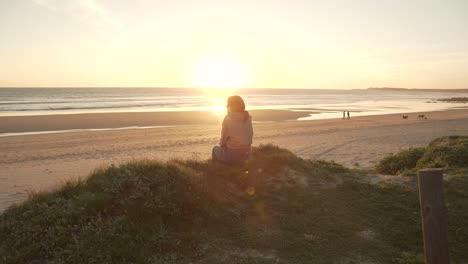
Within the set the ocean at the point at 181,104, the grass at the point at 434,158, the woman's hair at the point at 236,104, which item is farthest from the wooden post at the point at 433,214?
the ocean at the point at 181,104

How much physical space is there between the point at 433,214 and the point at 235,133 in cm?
421

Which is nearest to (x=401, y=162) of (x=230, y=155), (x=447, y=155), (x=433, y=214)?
(x=447, y=155)

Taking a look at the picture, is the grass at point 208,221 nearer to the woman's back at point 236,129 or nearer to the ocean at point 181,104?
the woman's back at point 236,129

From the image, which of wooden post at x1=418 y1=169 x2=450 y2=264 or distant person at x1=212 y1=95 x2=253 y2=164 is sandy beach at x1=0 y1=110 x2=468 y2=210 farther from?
wooden post at x1=418 y1=169 x2=450 y2=264

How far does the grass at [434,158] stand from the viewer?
10445 millimetres

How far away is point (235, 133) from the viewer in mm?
8117

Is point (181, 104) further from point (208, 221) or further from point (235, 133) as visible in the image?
point (208, 221)

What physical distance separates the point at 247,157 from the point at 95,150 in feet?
42.4

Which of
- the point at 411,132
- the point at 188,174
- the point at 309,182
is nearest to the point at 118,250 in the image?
the point at 188,174

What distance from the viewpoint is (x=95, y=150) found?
19.3 m

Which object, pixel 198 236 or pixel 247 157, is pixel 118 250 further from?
pixel 247 157

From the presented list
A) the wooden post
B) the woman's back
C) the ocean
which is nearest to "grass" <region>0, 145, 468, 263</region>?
the woman's back

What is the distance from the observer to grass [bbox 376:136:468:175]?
34.3 ft

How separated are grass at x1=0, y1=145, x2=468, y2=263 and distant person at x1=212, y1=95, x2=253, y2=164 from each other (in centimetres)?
28
